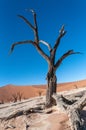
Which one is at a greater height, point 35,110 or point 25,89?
point 25,89

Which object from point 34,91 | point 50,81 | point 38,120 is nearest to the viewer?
point 38,120

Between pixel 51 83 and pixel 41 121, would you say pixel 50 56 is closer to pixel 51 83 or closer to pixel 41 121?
pixel 51 83

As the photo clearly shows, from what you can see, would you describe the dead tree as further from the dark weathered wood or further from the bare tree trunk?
the dark weathered wood

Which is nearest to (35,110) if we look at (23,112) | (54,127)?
(23,112)

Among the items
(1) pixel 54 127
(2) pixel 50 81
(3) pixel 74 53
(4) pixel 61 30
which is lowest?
(1) pixel 54 127

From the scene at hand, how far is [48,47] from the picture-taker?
14820 mm

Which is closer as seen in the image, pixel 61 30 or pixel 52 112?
pixel 52 112

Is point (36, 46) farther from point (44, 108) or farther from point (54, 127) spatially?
point (54, 127)

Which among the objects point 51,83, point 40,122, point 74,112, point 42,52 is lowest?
point 40,122

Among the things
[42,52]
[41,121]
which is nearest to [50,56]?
[42,52]

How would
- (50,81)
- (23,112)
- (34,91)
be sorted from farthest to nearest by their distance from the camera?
(34,91) < (50,81) < (23,112)

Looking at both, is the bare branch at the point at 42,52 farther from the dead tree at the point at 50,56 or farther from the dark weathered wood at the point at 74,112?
the dark weathered wood at the point at 74,112

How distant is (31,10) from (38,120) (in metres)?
5.15

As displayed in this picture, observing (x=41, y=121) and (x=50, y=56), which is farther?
(x=50, y=56)
